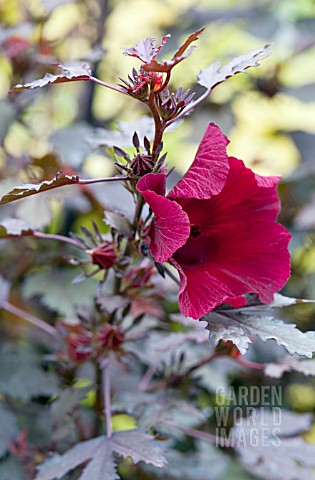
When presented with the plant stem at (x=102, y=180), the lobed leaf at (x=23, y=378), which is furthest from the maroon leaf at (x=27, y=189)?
Result: the lobed leaf at (x=23, y=378)

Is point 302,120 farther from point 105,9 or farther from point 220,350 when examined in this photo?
point 220,350

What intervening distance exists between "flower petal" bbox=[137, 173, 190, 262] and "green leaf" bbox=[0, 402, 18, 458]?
366 mm

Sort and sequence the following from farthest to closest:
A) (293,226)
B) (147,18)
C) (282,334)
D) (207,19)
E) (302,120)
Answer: (302,120)
(147,18)
(207,19)
(293,226)
(282,334)

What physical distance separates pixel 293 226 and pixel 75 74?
24.1 inches

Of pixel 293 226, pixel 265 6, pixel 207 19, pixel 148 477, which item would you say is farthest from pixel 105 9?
pixel 148 477

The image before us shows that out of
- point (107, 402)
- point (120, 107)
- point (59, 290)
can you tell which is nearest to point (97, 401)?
point (107, 402)

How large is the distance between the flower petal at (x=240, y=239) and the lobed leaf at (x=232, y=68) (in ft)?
0.21

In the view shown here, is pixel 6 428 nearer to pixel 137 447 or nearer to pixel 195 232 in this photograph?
pixel 137 447

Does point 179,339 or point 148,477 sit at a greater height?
point 179,339

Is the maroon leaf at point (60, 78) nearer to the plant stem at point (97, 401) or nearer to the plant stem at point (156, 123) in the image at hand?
the plant stem at point (156, 123)

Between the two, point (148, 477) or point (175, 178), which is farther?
point (175, 178)

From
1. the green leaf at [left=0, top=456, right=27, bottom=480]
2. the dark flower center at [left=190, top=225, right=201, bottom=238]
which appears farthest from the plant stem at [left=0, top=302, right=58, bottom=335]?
the dark flower center at [left=190, top=225, right=201, bottom=238]

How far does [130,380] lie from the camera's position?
0.82m

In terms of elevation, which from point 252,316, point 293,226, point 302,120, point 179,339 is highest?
point 252,316
